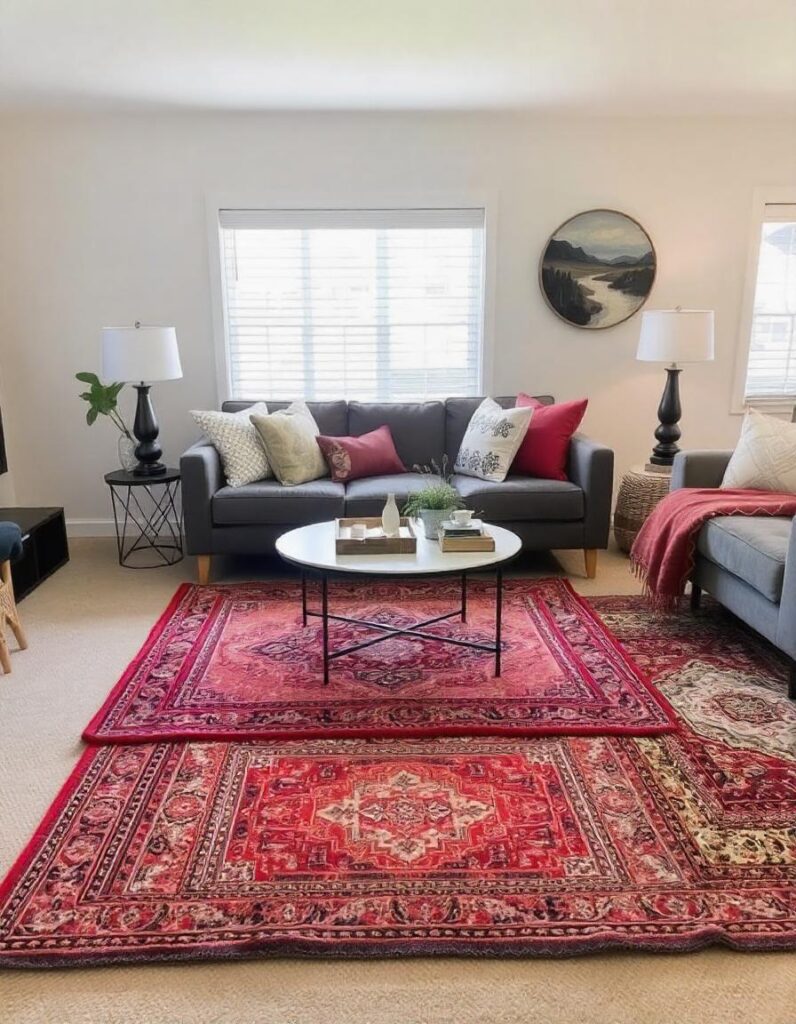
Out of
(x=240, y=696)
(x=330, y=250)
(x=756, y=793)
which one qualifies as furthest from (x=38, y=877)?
(x=330, y=250)

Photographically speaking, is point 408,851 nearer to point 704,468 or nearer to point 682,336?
point 704,468

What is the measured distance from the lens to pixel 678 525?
315 cm

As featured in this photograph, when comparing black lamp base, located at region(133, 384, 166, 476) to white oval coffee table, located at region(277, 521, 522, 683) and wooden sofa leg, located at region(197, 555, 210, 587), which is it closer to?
wooden sofa leg, located at region(197, 555, 210, 587)

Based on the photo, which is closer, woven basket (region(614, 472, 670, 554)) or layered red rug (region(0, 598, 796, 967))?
layered red rug (region(0, 598, 796, 967))

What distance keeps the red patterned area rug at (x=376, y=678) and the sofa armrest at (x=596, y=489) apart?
385 millimetres

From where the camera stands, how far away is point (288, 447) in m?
3.90

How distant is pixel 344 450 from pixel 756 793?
2.54 meters

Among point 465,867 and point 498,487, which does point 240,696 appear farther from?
point 498,487

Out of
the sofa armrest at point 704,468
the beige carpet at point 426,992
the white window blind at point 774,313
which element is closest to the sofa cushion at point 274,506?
the sofa armrest at point 704,468

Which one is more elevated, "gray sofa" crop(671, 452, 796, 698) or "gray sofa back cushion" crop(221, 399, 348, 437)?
"gray sofa back cushion" crop(221, 399, 348, 437)

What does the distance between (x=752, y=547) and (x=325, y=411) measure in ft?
7.95

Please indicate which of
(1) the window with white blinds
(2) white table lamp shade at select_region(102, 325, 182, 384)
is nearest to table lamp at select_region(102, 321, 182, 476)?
(2) white table lamp shade at select_region(102, 325, 182, 384)

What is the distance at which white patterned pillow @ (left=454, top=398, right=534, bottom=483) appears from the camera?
13.0ft

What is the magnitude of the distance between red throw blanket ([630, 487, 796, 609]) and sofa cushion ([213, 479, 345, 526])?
4.81 feet
